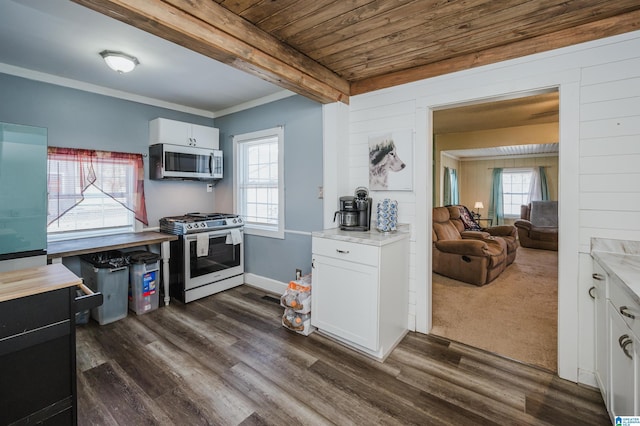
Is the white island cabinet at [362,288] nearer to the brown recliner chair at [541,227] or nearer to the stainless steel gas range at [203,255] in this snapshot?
the stainless steel gas range at [203,255]

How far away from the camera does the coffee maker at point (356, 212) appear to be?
2729 millimetres

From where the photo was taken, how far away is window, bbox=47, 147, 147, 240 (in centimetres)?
308

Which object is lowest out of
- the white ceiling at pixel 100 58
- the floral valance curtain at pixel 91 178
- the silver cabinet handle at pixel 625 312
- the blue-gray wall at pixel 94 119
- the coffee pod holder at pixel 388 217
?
the silver cabinet handle at pixel 625 312

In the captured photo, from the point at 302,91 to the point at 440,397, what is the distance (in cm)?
260

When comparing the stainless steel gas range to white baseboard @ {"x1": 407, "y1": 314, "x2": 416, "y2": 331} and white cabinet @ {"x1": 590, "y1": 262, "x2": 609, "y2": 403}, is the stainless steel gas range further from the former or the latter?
white cabinet @ {"x1": 590, "y1": 262, "x2": 609, "y2": 403}

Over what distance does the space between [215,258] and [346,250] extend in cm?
205

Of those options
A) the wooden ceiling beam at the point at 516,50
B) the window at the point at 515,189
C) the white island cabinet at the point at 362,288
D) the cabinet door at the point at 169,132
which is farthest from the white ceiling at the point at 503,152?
the cabinet door at the point at 169,132

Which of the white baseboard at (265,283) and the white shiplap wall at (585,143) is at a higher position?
the white shiplap wall at (585,143)

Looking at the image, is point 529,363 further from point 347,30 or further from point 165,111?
point 165,111

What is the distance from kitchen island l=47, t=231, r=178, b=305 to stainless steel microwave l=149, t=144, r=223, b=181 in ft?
2.59

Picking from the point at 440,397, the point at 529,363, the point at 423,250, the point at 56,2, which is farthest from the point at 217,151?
the point at 529,363

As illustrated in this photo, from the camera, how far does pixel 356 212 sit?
2764mm

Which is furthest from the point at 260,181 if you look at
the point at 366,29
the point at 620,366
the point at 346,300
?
the point at 620,366

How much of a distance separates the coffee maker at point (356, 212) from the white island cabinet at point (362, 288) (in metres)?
0.13
